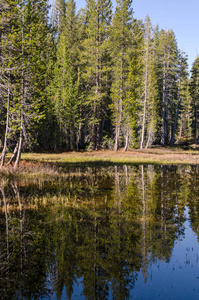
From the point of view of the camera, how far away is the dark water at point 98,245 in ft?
15.0

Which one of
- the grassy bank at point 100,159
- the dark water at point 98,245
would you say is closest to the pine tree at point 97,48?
the grassy bank at point 100,159

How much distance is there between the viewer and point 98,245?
617 cm

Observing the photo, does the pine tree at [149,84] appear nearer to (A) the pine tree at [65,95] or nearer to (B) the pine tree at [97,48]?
(B) the pine tree at [97,48]

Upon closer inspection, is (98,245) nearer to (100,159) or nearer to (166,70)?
(100,159)

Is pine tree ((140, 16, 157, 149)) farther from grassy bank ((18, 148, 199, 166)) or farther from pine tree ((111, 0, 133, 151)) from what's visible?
grassy bank ((18, 148, 199, 166))

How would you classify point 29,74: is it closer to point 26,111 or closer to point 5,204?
point 26,111

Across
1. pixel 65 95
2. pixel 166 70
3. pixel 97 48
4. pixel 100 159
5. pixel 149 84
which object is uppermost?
pixel 166 70

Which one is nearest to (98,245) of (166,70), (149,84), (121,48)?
(121,48)

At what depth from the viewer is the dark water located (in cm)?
458

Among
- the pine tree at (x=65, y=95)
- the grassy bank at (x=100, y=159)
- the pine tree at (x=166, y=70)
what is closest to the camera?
the grassy bank at (x=100, y=159)

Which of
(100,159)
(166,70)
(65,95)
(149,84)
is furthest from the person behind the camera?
(166,70)

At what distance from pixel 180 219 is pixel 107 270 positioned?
4032mm

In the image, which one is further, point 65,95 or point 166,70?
point 166,70

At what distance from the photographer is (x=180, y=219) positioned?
8242 mm
